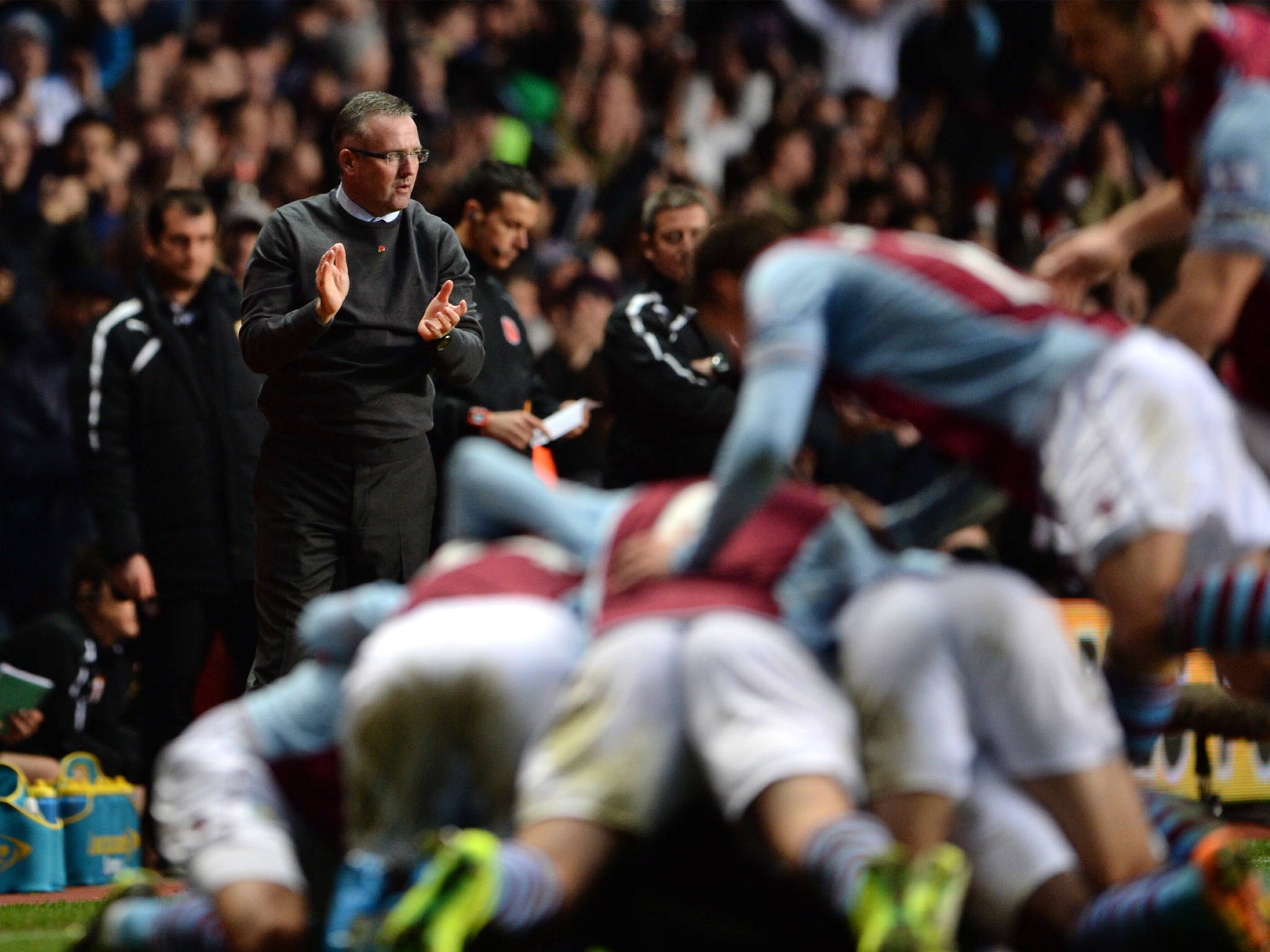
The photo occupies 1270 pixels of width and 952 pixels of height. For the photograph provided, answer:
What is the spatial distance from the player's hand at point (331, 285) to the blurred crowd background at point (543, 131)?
1.75 meters

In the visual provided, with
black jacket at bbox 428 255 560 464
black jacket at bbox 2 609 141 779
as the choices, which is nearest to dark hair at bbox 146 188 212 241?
black jacket at bbox 428 255 560 464

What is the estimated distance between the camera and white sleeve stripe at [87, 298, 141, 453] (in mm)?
6062

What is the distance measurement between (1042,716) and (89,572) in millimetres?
4274

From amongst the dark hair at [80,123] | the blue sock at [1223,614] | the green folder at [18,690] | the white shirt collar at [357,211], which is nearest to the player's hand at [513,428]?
the white shirt collar at [357,211]

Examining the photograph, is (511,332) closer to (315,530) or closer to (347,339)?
(347,339)

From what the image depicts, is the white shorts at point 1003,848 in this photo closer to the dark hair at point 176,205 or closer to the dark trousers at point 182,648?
the dark trousers at point 182,648

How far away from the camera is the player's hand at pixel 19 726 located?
630 cm

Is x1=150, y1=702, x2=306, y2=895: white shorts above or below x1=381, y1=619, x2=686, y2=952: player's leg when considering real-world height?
below

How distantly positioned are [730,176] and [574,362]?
12.7 ft

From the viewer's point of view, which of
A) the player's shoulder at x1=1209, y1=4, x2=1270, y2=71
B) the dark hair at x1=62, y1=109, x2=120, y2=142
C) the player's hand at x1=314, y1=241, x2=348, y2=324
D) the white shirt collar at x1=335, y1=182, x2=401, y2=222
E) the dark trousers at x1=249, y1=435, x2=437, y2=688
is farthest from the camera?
the dark hair at x1=62, y1=109, x2=120, y2=142

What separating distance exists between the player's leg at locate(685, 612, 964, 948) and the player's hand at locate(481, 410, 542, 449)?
9.11 ft

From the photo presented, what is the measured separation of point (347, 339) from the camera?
5367mm

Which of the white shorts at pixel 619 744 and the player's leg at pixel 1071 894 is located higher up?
the white shorts at pixel 619 744

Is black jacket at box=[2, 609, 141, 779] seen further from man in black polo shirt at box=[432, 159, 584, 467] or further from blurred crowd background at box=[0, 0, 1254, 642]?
man in black polo shirt at box=[432, 159, 584, 467]
